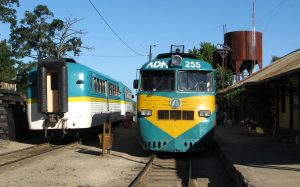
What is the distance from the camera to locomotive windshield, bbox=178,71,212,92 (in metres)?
15.1

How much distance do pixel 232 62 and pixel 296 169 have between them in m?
34.9

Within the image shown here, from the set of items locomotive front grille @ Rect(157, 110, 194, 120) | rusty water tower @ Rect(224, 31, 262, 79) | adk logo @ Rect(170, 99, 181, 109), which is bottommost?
locomotive front grille @ Rect(157, 110, 194, 120)

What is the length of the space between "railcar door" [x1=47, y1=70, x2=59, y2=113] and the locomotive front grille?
17.0 feet

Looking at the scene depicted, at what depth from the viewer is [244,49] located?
4397 centimetres

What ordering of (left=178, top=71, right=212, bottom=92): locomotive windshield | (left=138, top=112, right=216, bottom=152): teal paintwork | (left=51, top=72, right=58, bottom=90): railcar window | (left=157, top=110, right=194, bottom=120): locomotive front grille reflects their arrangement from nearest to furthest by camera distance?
(left=138, top=112, right=216, bottom=152): teal paintwork < (left=157, top=110, right=194, bottom=120): locomotive front grille < (left=178, top=71, right=212, bottom=92): locomotive windshield < (left=51, top=72, right=58, bottom=90): railcar window

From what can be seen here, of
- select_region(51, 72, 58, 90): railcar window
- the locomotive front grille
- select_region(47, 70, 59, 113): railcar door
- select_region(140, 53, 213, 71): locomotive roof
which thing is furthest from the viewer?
select_region(51, 72, 58, 90): railcar window

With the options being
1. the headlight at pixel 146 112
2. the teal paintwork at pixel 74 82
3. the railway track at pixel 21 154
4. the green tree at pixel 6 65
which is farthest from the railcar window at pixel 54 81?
the green tree at pixel 6 65

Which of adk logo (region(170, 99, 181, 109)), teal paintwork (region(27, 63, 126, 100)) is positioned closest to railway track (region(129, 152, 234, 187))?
adk logo (region(170, 99, 181, 109))

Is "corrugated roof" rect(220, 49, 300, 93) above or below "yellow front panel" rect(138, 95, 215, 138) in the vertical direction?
above

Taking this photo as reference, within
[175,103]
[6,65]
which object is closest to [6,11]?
[6,65]

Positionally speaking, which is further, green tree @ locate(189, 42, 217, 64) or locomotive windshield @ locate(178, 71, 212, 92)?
green tree @ locate(189, 42, 217, 64)

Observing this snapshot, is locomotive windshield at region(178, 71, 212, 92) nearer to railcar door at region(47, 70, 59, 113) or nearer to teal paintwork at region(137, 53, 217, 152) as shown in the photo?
teal paintwork at region(137, 53, 217, 152)

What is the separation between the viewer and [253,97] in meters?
22.5

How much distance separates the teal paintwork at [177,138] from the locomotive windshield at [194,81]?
105cm
